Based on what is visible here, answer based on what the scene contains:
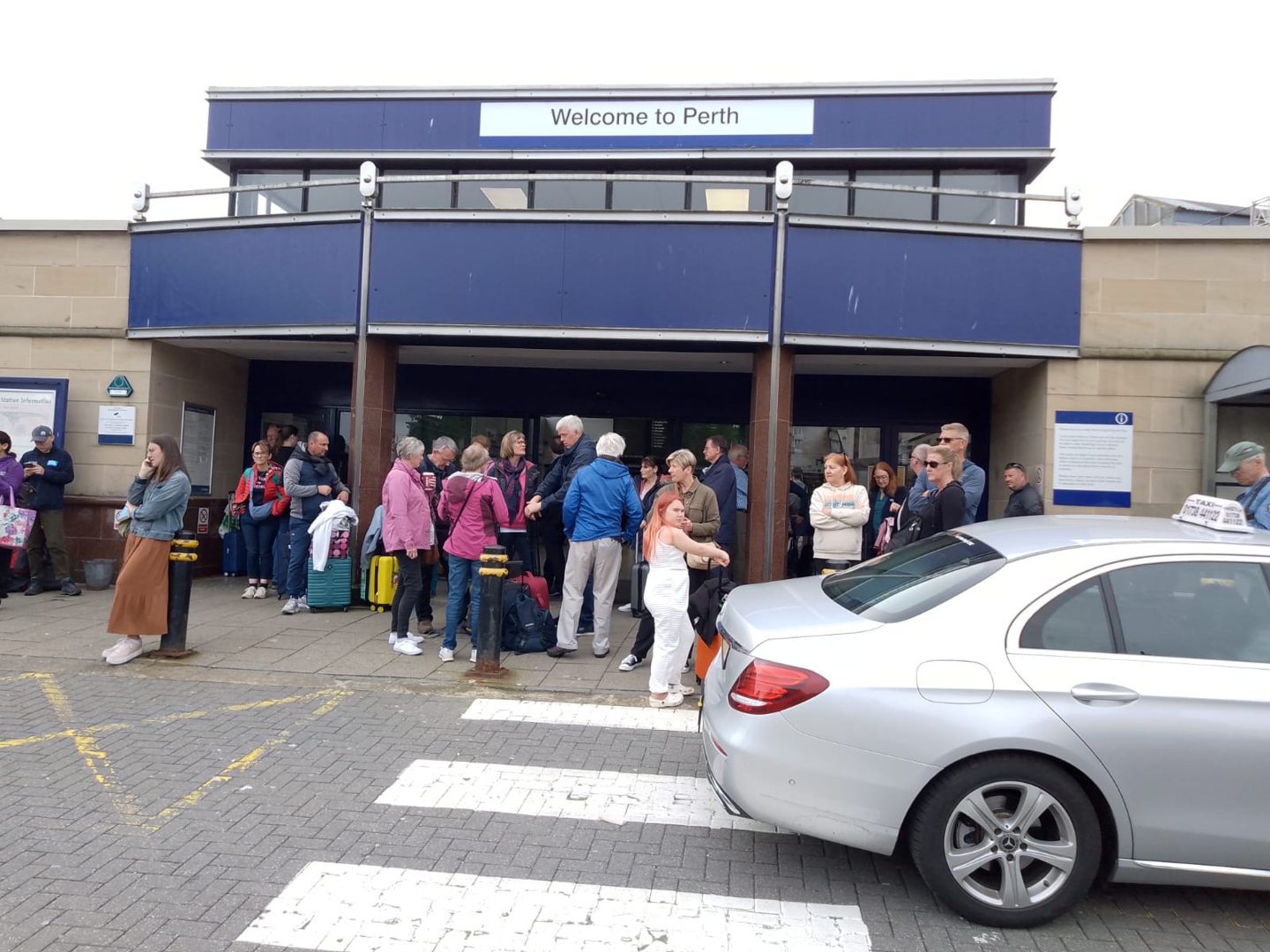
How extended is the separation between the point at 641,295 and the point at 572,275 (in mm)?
798

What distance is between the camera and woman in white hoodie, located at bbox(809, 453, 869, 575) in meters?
7.30

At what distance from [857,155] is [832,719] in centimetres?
993

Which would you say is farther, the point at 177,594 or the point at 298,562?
the point at 298,562

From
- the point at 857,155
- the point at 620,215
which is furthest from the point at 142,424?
the point at 857,155

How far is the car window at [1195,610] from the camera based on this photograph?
3416 millimetres

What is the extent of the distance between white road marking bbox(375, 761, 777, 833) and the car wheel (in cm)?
112

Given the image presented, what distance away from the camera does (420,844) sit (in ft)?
13.0

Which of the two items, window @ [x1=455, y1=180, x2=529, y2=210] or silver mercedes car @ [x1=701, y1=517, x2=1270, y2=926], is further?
window @ [x1=455, y1=180, x2=529, y2=210]

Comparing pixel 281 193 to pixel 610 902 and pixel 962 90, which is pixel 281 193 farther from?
pixel 610 902

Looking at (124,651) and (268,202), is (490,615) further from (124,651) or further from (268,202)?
(268,202)

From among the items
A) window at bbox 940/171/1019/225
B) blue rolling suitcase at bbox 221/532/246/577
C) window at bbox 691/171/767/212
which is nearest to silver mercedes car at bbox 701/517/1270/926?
window at bbox 691/171/767/212

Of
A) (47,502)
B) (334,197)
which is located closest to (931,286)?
(334,197)

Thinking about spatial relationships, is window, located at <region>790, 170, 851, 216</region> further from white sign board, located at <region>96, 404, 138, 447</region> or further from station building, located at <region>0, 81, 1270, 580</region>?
white sign board, located at <region>96, 404, 138, 447</region>

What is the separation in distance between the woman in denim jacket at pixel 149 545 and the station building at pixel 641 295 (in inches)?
112
